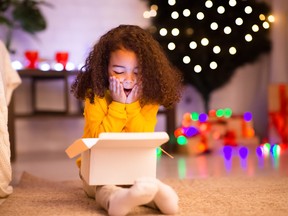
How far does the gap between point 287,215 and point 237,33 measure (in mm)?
2262

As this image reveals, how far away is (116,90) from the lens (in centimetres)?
174

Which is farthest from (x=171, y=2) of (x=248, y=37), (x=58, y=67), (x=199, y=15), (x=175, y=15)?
(x=58, y=67)

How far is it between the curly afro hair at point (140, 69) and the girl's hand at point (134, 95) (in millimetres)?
18

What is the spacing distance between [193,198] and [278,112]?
6.46 ft

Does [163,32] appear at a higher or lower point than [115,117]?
higher

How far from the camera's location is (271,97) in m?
3.65

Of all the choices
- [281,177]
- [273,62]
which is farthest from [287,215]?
[273,62]

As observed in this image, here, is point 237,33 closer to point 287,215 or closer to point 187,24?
point 187,24

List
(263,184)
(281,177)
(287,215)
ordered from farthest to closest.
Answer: (281,177) < (263,184) < (287,215)

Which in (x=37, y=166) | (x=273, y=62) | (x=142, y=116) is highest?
(x=273, y=62)

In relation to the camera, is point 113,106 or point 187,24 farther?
point 187,24

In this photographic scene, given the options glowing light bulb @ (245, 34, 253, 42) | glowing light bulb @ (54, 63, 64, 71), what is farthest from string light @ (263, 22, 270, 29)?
glowing light bulb @ (54, 63, 64, 71)

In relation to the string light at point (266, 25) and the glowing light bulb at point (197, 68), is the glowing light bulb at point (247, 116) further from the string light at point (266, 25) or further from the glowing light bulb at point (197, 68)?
the string light at point (266, 25)

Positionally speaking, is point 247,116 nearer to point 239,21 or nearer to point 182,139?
point 182,139
